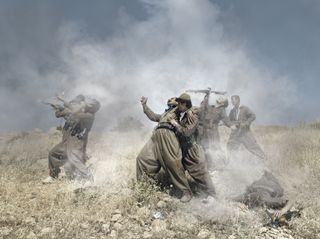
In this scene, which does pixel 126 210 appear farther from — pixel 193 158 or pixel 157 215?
pixel 193 158

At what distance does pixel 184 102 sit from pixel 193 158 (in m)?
1.00

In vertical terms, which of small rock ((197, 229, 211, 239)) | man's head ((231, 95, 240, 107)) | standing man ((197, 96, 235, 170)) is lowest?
small rock ((197, 229, 211, 239))

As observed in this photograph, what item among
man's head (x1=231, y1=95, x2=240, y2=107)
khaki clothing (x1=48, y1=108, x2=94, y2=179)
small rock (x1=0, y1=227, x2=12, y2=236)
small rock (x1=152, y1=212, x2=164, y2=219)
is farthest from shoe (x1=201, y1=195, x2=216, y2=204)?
man's head (x1=231, y1=95, x2=240, y2=107)

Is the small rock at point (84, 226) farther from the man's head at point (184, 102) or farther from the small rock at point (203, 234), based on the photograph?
the man's head at point (184, 102)

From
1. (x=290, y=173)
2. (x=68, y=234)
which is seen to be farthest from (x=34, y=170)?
(x=290, y=173)

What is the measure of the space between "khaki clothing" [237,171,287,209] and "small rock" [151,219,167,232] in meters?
1.93

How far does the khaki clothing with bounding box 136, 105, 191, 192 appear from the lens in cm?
866

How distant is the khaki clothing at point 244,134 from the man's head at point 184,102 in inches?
156

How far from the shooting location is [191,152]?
8.88m

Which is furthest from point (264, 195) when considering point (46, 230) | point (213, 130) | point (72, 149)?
point (72, 149)

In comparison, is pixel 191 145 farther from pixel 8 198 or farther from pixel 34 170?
pixel 34 170

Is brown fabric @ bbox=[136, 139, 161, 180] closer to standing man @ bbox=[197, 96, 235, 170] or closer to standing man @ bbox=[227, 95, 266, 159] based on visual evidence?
standing man @ bbox=[197, 96, 235, 170]

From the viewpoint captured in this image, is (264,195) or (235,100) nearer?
(264,195)

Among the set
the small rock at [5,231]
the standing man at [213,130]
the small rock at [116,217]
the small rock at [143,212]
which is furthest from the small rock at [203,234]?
the standing man at [213,130]
